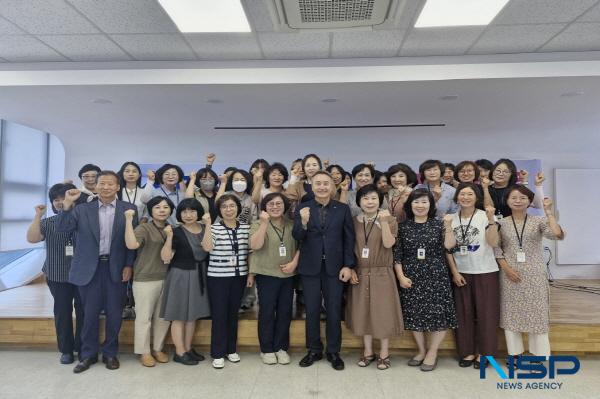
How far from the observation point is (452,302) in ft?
10.7

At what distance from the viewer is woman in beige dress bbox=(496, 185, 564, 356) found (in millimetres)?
3170

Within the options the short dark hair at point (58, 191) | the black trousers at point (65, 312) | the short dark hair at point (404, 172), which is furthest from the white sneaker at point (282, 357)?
→ the short dark hair at point (58, 191)

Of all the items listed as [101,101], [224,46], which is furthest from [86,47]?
[224,46]

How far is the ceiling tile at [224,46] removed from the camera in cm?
399

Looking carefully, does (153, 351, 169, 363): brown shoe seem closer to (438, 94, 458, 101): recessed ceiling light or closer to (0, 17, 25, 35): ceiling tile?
(0, 17, 25, 35): ceiling tile

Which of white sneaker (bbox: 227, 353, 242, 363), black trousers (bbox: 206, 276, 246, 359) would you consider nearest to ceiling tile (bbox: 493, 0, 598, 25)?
black trousers (bbox: 206, 276, 246, 359)

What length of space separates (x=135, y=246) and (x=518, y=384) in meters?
3.30

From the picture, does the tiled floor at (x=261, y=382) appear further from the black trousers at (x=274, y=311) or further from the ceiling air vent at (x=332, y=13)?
the ceiling air vent at (x=332, y=13)

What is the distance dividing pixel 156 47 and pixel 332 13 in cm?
222

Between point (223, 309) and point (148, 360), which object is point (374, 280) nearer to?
point (223, 309)

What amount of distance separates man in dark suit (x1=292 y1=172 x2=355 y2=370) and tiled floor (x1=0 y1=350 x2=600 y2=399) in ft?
0.88

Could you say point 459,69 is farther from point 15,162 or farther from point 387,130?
point 15,162

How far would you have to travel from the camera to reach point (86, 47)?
13.9 feet

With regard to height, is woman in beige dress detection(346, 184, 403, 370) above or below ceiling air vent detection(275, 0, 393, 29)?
below
